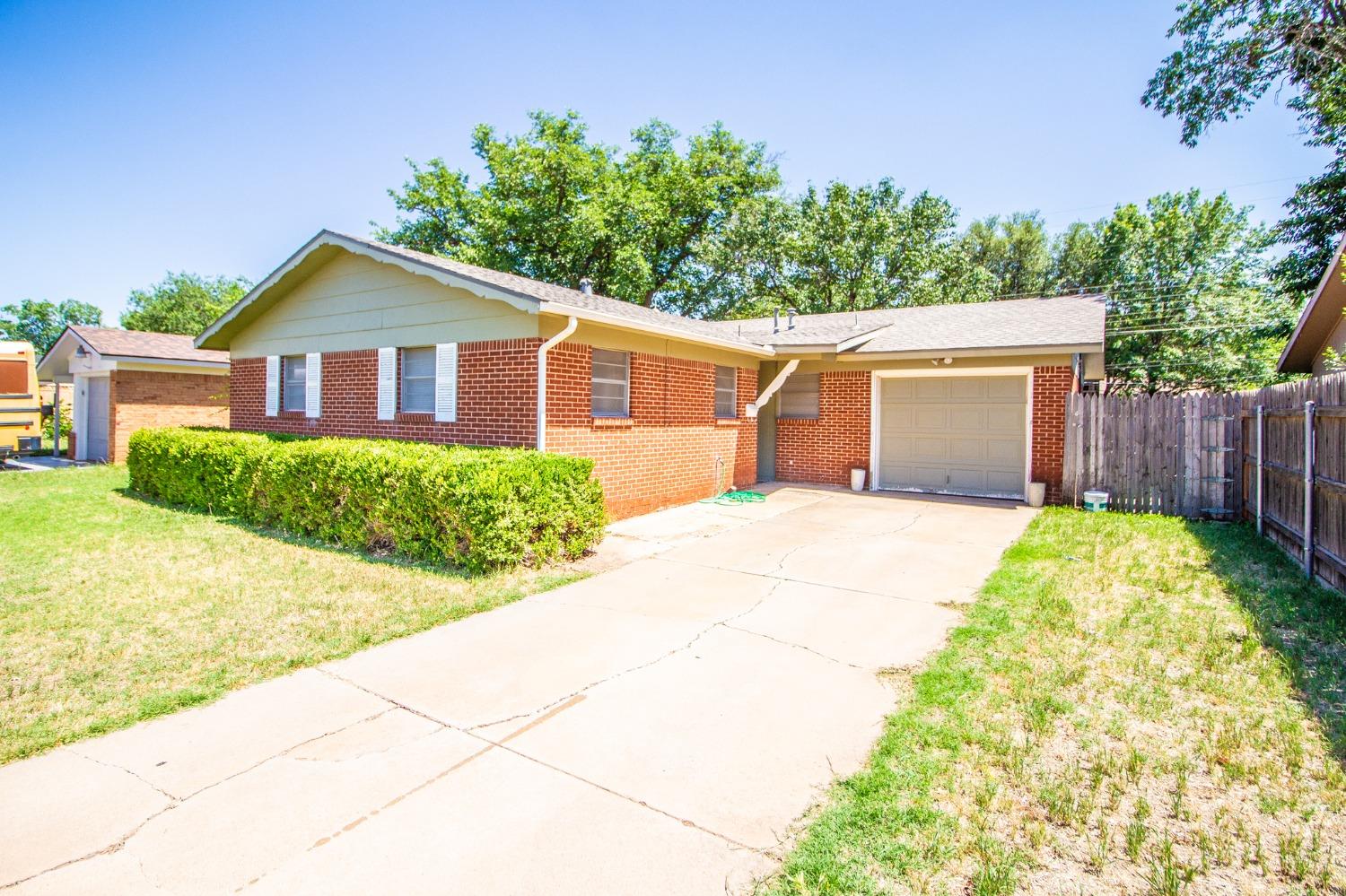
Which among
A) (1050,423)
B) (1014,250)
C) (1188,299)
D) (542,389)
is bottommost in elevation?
(1050,423)

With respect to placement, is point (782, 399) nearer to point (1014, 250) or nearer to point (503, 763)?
point (503, 763)

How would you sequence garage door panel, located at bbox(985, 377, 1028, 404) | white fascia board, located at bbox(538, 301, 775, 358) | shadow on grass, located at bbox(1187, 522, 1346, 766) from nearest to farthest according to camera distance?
shadow on grass, located at bbox(1187, 522, 1346, 766), white fascia board, located at bbox(538, 301, 775, 358), garage door panel, located at bbox(985, 377, 1028, 404)

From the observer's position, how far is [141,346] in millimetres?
16922

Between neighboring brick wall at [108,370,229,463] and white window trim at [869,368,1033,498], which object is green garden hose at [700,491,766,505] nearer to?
white window trim at [869,368,1033,498]

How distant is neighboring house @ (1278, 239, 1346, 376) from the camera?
374 inches

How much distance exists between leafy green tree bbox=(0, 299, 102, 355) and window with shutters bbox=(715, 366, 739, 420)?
6450 centimetres

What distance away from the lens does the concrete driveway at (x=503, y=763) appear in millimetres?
2525

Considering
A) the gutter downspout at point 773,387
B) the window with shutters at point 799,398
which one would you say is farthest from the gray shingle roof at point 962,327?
the window with shutters at point 799,398

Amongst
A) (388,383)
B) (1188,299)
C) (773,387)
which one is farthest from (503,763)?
(1188,299)

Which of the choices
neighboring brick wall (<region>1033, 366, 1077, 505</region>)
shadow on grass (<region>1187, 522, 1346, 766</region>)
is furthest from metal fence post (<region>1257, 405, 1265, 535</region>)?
neighboring brick wall (<region>1033, 366, 1077, 505</region>)

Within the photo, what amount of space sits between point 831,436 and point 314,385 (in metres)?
9.56

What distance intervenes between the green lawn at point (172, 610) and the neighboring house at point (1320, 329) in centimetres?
1085

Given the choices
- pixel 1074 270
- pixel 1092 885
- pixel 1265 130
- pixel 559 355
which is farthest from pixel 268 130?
pixel 1074 270

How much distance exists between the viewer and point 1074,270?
31.9 m
